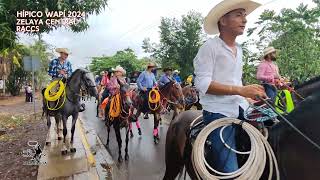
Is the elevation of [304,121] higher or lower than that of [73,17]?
lower

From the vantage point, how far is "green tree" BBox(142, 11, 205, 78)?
2986 cm

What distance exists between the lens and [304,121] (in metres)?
2.82

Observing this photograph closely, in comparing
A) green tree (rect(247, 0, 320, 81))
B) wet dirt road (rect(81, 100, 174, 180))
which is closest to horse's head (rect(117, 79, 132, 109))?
wet dirt road (rect(81, 100, 174, 180))

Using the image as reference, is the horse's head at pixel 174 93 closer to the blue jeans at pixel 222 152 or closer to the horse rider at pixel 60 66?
the horse rider at pixel 60 66

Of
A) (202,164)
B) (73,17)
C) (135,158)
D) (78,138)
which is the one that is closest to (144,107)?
(78,138)

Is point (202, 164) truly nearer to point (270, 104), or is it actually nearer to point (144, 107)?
point (270, 104)

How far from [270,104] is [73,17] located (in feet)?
24.6

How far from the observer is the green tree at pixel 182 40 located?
1176 inches

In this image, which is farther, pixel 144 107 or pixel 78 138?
pixel 144 107

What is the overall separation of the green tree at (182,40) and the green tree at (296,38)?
880 cm

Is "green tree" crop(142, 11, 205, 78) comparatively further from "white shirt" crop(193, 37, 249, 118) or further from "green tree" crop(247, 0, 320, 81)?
"white shirt" crop(193, 37, 249, 118)

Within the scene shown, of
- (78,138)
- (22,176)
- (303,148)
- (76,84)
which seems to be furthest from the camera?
(78,138)

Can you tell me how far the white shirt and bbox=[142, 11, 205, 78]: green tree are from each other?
2615 cm

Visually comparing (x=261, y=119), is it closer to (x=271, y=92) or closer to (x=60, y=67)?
(x=271, y=92)
